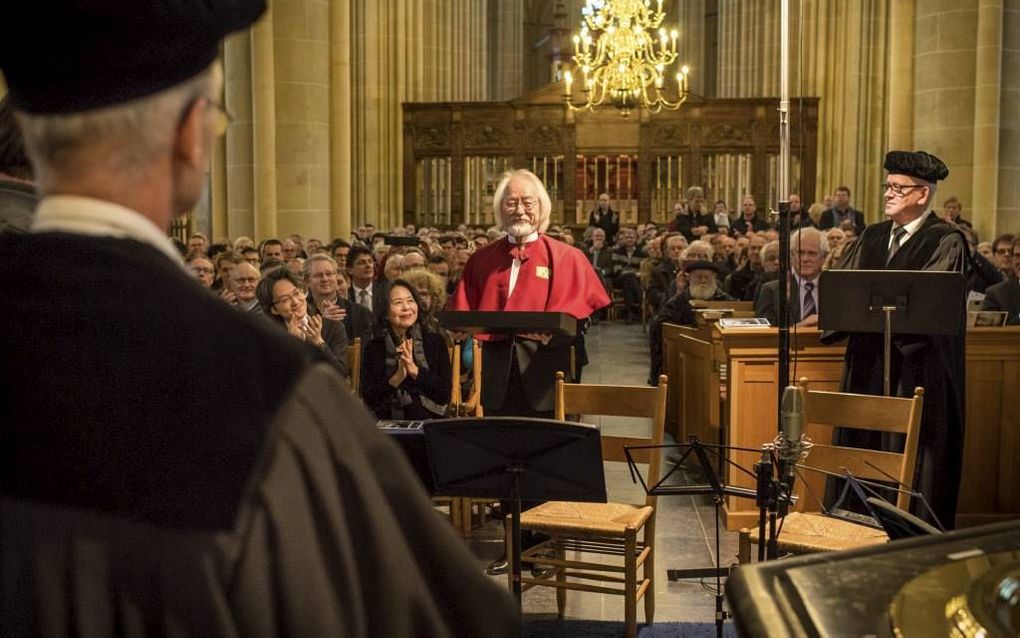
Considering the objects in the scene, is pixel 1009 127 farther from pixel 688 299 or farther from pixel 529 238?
pixel 529 238

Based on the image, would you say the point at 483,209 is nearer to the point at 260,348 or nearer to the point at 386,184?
the point at 386,184

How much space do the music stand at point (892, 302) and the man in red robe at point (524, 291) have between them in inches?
48.2

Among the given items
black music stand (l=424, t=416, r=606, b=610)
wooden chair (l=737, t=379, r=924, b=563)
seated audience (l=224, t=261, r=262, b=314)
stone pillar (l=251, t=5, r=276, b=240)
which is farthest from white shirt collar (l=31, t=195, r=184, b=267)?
stone pillar (l=251, t=5, r=276, b=240)

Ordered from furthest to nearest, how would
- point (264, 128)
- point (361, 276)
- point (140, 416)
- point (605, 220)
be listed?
point (605, 220) < point (264, 128) < point (361, 276) < point (140, 416)

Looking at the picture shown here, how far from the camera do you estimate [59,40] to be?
1.39m

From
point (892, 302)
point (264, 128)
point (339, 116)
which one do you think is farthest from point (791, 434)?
point (339, 116)

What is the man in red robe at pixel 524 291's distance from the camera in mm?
6367

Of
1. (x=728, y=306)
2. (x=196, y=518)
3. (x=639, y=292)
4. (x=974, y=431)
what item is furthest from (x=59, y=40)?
(x=639, y=292)

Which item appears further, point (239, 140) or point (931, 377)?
point (239, 140)

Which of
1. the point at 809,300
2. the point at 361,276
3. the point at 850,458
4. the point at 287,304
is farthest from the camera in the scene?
the point at 361,276

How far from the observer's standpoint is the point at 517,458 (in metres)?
4.25

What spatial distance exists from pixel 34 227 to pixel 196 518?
40 cm

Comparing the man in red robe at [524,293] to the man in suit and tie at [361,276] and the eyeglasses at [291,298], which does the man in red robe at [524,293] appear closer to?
the eyeglasses at [291,298]

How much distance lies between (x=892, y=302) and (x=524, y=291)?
6.18ft
